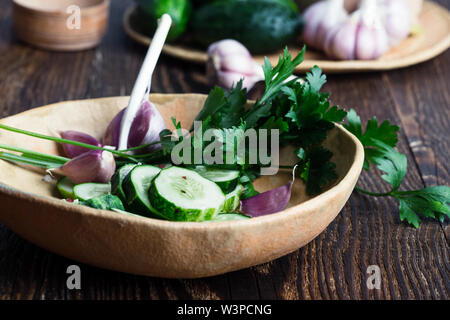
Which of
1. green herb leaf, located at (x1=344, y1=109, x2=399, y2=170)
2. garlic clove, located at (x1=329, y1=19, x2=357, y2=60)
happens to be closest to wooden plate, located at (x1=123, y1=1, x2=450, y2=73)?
garlic clove, located at (x1=329, y1=19, x2=357, y2=60)

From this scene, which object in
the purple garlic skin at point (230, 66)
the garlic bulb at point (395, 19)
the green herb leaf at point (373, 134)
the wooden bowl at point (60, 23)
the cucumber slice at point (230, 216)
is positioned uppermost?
the wooden bowl at point (60, 23)

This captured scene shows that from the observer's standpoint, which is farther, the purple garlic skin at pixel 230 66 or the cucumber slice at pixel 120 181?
the purple garlic skin at pixel 230 66

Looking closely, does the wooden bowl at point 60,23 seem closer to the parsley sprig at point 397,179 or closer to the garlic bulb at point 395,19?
the garlic bulb at point 395,19

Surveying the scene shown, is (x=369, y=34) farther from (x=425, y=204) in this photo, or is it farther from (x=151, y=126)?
(x=151, y=126)

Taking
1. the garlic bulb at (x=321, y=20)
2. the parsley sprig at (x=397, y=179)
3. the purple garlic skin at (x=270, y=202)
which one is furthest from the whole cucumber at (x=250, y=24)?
the purple garlic skin at (x=270, y=202)

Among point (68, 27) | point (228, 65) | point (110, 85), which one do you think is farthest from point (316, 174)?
point (68, 27)

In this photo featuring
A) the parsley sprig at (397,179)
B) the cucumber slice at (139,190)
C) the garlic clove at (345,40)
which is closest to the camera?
the cucumber slice at (139,190)

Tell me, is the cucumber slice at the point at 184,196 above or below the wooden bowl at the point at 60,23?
below
